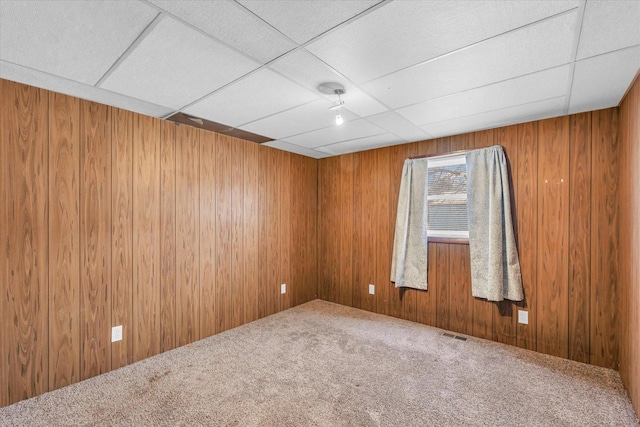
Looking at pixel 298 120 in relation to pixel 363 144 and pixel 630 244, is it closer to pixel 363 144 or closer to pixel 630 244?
pixel 363 144

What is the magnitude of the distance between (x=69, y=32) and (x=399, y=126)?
2592 millimetres

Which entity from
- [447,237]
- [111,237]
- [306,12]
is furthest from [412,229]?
[111,237]

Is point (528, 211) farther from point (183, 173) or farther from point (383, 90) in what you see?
point (183, 173)

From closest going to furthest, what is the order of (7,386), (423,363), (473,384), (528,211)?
(7,386) → (473,384) → (423,363) → (528,211)

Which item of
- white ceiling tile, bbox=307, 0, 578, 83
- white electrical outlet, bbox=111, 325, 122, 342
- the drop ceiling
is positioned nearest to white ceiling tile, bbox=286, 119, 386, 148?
the drop ceiling

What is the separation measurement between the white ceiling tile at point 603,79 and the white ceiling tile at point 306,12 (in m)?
1.51

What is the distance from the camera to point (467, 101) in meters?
2.35

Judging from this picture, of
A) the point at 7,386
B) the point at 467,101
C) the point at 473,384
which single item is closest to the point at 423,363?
the point at 473,384

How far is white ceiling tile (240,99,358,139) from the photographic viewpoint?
2.51 metres

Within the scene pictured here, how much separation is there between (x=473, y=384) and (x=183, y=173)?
A: 10.6ft

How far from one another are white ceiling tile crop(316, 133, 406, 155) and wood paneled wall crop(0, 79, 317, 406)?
1.02 metres

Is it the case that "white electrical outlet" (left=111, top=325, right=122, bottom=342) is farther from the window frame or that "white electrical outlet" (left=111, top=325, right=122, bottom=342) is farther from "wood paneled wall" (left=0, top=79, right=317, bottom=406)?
the window frame

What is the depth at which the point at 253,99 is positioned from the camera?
2299 millimetres

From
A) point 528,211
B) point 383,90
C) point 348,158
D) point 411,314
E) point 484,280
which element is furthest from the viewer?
point 348,158
